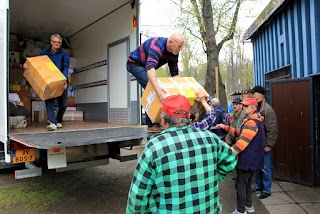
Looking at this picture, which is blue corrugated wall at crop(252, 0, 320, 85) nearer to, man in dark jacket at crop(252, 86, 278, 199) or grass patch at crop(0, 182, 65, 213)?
man in dark jacket at crop(252, 86, 278, 199)

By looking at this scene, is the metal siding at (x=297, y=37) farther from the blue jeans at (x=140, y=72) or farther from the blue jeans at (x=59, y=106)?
the blue jeans at (x=59, y=106)

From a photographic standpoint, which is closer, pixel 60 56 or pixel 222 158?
pixel 222 158

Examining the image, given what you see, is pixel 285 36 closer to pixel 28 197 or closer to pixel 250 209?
pixel 250 209

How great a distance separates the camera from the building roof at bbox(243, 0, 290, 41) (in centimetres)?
734

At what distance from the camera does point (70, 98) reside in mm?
8250

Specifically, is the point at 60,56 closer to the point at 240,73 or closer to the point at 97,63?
the point at 97,63

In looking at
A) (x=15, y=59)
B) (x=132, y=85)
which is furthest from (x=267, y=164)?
(x=15, y=59)

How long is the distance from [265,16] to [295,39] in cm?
194

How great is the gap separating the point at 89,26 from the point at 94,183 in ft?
11.8

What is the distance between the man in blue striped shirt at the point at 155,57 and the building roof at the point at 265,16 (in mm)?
4094

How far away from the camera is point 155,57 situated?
3.83m

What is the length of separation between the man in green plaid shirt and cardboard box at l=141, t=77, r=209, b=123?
1.50 meters

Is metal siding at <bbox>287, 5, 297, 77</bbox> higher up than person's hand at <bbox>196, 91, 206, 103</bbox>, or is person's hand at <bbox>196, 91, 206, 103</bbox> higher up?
metal siding at <bbox>287, 5, 297, 77</bbox>

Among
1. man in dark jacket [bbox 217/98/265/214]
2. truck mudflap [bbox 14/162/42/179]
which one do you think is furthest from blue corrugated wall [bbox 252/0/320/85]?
truck mudflap [bbox 14/162/42/179]
